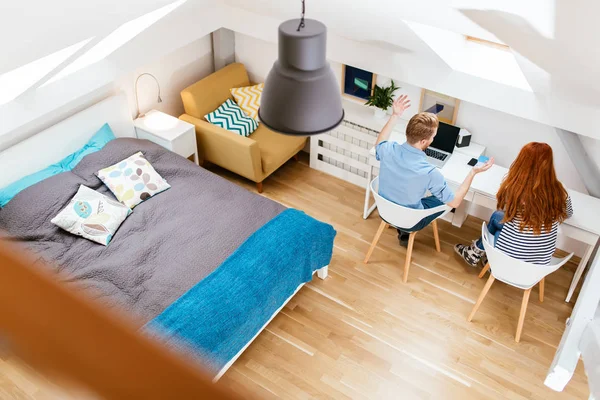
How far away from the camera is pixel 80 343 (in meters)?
0.33

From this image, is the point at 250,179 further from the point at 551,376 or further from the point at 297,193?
the point at 551,376

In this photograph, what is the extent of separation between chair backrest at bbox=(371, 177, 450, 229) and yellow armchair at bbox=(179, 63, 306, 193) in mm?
1256

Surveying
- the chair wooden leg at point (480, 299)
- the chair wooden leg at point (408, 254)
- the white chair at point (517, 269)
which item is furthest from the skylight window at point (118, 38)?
the chair wooden leg at point (480, 299)

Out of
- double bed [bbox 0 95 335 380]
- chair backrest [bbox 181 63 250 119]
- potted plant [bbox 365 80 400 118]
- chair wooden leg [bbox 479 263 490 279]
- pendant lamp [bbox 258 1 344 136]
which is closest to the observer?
pendant lamp [bbox 258 1 344 136]

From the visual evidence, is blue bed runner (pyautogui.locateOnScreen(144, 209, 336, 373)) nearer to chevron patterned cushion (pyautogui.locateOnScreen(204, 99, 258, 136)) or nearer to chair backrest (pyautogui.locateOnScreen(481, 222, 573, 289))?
chair backrest (pyautogui.locateOnScreen(481, 222, 573, 289))

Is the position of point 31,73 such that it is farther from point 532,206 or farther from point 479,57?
point 532,206

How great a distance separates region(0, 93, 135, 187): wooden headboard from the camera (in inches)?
152

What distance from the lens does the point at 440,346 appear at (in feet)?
12.2

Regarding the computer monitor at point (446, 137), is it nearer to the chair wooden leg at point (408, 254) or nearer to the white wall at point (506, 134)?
the white wall at point (506, 134)

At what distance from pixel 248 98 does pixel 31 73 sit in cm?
200

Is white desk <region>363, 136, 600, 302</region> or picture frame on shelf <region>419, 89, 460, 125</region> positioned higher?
picture frame on shelf <region>419, 89, 460, 125</region>

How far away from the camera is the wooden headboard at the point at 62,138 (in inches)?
152

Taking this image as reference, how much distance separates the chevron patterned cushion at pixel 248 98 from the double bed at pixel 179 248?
3.49 ft

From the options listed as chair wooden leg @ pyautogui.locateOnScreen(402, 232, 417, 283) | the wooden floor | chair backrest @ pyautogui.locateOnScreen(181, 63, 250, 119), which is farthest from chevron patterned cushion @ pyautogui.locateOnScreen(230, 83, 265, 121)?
chair wooden leg @ pyautogui.locateOnScreen(402, 232, 417, 283)
